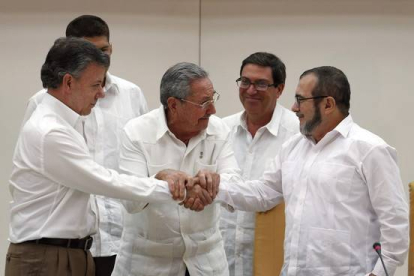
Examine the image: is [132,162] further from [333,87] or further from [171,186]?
[333,87]

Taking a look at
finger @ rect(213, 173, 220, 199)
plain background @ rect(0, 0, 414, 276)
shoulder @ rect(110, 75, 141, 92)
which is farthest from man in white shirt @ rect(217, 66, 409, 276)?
plain background @ rect(0, 0, 414, 276)

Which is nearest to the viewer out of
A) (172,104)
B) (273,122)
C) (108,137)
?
(172,104)

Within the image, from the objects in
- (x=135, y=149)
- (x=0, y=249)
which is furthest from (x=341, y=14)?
(x=0, y=249)

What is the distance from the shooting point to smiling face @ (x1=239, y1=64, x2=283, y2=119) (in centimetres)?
418

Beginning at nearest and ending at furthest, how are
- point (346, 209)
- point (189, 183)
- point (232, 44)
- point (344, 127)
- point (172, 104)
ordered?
1. point (346, 209)
2. point (344, 127)
3. point (189, 183)
4. point (172, 104)
5. point (232, 44)

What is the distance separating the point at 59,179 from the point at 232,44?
298 centimetres

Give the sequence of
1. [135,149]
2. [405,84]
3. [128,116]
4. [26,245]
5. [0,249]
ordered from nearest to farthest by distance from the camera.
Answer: [26,245]
[135,149]
[128,116]
[405,84]
[0,249]

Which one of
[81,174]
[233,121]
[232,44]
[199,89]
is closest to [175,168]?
[199,89]

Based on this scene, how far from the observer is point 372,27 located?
213 inches

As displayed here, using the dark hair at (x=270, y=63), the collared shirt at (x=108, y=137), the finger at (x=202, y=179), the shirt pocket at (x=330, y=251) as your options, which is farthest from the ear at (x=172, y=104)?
the dark hair at (x=270, y=63)

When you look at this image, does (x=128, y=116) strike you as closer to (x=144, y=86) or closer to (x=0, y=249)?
(x=144, y=86)

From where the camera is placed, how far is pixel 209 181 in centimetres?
343

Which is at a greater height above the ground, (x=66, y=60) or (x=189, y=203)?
(x=66, y=60)

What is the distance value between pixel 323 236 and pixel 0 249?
10.8 feet
